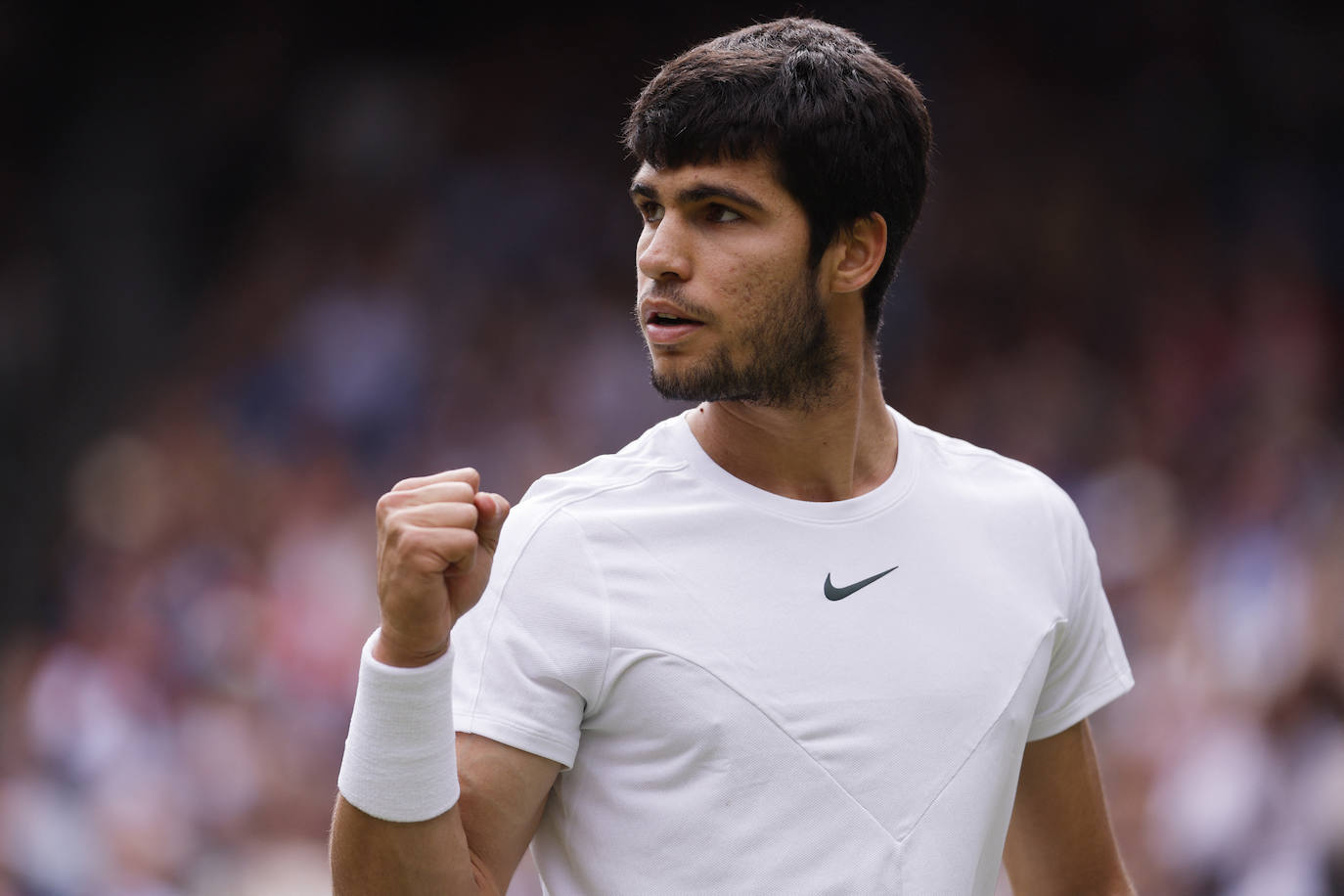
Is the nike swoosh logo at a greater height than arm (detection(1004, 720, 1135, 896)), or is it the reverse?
the nike swoosh logo

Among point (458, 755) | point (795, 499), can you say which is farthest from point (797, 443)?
point (458, 755)

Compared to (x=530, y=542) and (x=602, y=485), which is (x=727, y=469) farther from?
(x=530, y=542)

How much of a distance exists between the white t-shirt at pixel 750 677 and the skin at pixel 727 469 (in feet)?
0.22

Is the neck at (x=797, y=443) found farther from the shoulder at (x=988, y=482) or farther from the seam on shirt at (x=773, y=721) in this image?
the seam on shirt at (x=773, y=721)

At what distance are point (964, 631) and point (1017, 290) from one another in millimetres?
6248

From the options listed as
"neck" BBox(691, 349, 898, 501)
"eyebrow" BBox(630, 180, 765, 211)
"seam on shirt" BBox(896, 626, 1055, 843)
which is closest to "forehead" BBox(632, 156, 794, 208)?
"eyebrow" BBox(630, 180, 765, 211)

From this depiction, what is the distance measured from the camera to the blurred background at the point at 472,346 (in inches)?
259

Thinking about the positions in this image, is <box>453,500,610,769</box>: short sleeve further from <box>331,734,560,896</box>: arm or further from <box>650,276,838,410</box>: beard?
<box>650,276,838,410</box>: beard

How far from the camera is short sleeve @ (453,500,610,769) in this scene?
2.06m

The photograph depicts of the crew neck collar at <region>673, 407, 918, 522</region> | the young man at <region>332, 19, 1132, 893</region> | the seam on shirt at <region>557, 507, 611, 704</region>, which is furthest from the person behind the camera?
the crew neck collar at <region>673, 407, 918, 522</region>

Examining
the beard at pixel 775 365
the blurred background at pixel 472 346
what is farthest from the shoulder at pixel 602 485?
the blurred background at pixel 472 346

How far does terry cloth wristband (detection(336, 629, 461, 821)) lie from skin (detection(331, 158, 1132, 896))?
2 cm

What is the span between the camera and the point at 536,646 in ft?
6.84

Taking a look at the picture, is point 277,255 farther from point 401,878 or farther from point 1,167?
point 401,878
